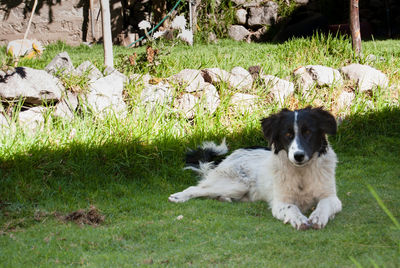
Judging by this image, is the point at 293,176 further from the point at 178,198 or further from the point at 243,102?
the point at 243,102

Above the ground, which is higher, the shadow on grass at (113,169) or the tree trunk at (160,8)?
the tree trunk at (160,8)

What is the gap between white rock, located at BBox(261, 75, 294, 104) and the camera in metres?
6.39

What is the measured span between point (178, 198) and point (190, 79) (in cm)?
214

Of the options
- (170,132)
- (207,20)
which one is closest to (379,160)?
(170,132)

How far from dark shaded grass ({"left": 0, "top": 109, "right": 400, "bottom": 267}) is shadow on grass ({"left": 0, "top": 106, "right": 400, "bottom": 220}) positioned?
0.01 meters

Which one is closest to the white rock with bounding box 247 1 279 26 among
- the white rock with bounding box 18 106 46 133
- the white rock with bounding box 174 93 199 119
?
the white rock with bounding box 174 93 199 119

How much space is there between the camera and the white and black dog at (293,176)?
12.1 ft

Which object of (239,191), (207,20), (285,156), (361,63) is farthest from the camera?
(207,20)

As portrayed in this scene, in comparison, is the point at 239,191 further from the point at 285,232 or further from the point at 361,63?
the point at 361,63

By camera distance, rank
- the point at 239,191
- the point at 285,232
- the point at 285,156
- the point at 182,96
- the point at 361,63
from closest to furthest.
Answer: the point at 285,232 → the point at 285,156 → the point at 239,191 → the point at 182,96 → the point at 361,63

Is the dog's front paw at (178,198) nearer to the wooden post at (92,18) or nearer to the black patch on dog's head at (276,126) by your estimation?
the black patch on dog's head at (276,126)

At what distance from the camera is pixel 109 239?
3.38 m

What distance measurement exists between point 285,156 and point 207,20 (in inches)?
304

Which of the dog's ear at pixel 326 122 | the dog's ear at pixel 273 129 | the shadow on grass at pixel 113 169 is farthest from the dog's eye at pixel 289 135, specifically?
the shadow on grass at pixel 113 169
